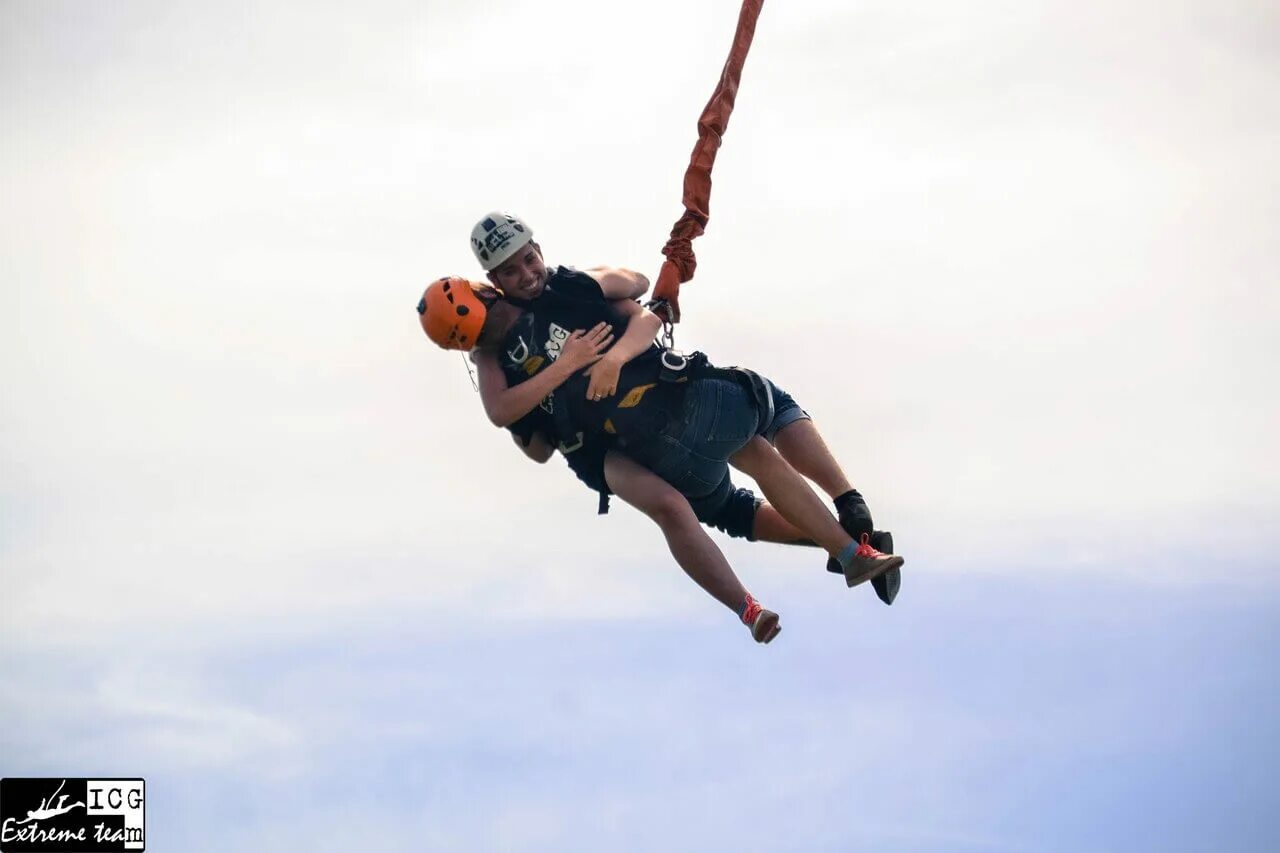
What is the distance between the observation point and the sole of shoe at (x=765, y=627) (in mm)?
15117

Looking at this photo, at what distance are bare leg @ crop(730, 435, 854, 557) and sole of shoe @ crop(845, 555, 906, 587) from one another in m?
0.23

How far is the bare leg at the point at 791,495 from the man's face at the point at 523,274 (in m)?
1.89

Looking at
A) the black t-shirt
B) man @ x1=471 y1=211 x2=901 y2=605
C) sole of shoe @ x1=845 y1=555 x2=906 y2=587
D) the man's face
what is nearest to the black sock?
man @ x1=471 y1=211 x2=901 y2=605

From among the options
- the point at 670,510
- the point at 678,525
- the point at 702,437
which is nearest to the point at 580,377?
the point at 702,437

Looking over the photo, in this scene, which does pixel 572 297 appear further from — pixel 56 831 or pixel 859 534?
pixel 56 831

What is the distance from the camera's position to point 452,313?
14.8 m

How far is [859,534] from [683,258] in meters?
2.32

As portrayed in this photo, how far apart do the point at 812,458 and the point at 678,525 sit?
1.28m

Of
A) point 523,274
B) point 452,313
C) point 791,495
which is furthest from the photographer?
point 791,495

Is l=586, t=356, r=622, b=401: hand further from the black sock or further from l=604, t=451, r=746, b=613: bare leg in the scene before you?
the black sock

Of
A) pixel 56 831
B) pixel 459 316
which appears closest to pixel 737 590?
pixel 459 316

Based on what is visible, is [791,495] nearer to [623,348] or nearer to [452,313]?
[623,348]

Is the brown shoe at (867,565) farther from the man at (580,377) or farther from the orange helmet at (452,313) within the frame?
the orange helmet at (452,313)

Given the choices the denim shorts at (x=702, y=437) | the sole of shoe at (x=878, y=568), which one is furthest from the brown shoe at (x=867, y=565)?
the denim shorts at (x=702, y=437)
